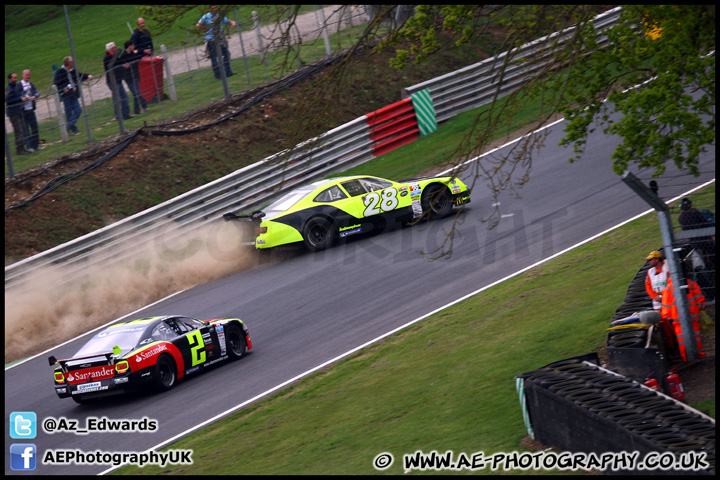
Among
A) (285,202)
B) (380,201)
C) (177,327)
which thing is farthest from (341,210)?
(177,327)

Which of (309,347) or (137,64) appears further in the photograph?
(137,64)

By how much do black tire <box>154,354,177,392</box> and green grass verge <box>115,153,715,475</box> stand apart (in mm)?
1628

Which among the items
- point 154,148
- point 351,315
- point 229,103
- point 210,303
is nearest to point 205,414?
point 351,315

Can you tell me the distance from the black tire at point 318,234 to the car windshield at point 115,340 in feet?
18.5

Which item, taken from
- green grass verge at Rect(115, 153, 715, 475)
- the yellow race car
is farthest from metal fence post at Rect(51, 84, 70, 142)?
green grass verge at Rect(115, 153, 715, 475)

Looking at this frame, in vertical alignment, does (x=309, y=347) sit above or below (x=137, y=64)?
below

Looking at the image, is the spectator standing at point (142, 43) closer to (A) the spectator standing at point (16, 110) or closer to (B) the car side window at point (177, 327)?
(A) the spectator standing at point (16, 110)

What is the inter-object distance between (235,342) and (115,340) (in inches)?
80.2

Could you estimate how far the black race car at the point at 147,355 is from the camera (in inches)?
432

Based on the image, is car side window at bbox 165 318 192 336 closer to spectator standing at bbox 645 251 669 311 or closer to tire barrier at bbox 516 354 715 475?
tire barrier at bbox 516 354 715 475

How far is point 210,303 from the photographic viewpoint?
15164 mm

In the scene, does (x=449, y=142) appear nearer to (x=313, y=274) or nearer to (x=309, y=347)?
(x=313, y=274)

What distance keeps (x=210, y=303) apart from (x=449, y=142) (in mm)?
9491

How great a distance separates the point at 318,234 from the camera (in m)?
16.9
